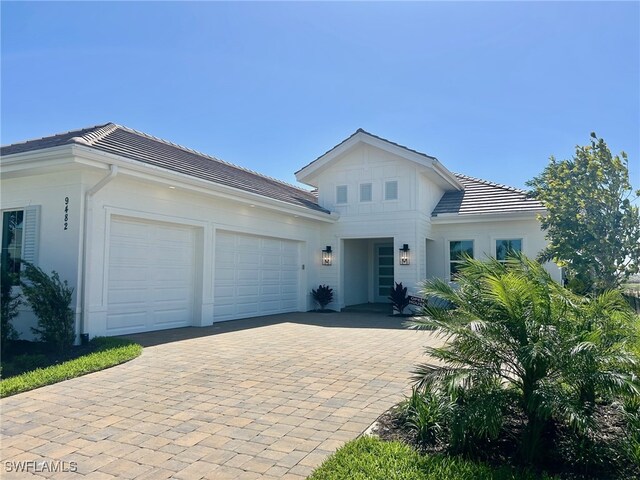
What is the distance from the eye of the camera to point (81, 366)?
6.11 m

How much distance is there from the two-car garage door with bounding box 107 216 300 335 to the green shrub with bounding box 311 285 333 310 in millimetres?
1463

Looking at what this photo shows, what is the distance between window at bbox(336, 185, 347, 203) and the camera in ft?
51.5

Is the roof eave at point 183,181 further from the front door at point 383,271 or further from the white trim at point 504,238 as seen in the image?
the white trim at point 504,238

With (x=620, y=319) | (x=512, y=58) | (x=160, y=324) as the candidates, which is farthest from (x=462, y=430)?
(x=512, y=58)

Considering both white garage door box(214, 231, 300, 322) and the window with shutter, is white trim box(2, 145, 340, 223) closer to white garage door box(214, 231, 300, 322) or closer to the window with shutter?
the window with shutter

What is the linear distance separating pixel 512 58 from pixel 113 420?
1073cm

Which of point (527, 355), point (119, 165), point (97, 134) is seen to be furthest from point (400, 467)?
point (97, 134)

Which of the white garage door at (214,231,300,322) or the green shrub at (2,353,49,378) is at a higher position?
the white garage door at (214,231,300,322)

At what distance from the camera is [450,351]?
3910 mm

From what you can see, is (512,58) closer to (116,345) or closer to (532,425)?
(532,425)

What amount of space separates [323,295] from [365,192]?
159 inches

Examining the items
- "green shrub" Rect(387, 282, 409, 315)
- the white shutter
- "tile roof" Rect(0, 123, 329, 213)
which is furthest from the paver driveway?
"green shrub" Rect(387, 282, 409, 315)

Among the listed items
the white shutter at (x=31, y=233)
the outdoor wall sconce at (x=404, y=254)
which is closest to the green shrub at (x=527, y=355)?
the white shutter at (x=31, y=233)

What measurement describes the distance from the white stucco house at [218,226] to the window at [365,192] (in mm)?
113
